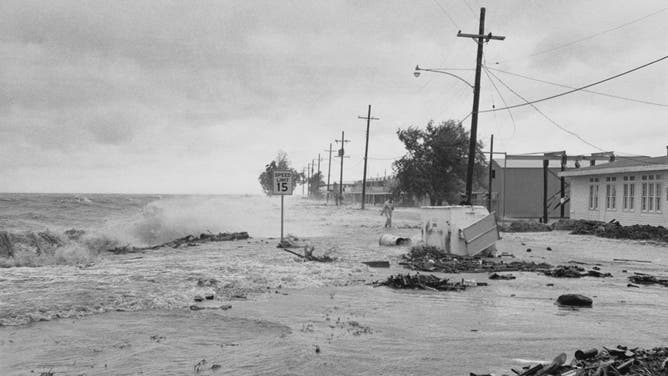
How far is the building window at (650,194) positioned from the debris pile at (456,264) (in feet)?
50.9

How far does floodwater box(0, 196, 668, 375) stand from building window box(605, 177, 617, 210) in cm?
1841

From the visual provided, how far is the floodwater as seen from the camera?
20.6 feet

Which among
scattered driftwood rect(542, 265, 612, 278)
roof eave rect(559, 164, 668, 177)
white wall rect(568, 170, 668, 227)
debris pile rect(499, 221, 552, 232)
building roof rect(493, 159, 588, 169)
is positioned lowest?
scattered driftwood rect(542, 265, 612, 278)

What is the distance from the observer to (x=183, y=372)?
5.88m

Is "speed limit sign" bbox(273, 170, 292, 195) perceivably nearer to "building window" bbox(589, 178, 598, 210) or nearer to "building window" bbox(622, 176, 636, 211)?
"building window" bbox(622, 176, 636, 211)

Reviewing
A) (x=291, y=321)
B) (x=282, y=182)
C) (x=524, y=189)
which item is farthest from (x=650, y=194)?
(x=291, y=321)

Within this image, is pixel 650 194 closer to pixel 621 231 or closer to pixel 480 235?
pixel 621 231

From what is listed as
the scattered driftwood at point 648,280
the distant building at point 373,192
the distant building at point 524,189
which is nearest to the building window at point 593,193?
the distant building at point 524,189

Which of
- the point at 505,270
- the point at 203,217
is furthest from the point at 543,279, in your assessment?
the point at 203,217

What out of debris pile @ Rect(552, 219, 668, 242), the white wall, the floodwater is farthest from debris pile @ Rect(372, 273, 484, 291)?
the white wall

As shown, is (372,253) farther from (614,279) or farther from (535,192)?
(535,192)

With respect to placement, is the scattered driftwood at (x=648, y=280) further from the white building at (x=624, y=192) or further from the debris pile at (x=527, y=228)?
the debris pile at (x=527, y=228)

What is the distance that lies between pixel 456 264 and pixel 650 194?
18.4 meters

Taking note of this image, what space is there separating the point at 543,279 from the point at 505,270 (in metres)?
1.54
